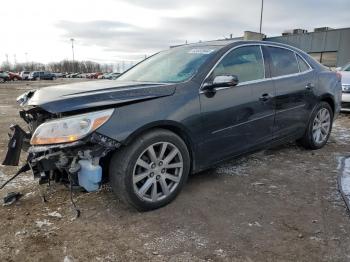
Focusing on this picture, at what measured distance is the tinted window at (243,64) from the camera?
3.90m

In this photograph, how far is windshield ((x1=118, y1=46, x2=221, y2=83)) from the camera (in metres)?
3.79

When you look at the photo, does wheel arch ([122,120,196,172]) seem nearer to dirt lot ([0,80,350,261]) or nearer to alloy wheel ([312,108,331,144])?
dirt lot ([0,80,350,261])

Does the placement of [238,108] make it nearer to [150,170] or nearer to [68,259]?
[150,170]

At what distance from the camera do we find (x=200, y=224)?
3119mm

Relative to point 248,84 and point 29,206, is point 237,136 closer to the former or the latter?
point 248,84

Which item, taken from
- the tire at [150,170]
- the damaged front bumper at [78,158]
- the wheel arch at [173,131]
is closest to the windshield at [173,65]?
the wheel arch at [173,131]

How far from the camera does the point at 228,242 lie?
2.82m

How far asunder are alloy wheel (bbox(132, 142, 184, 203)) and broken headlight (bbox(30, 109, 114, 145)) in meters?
0.51

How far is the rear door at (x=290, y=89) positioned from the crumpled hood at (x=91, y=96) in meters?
1.75

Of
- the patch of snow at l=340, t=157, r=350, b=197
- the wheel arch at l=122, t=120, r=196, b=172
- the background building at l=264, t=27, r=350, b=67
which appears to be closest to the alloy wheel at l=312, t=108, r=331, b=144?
the patch of snow at l=340, t=157, r=350, b=197

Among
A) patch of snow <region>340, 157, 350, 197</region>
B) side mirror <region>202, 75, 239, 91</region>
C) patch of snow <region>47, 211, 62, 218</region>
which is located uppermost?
side mirror <region>202, 75, 239, 91</region>

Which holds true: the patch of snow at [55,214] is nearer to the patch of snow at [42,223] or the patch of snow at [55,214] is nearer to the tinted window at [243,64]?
the patch of snow at [42,223]

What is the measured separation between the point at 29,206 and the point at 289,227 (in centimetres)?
250

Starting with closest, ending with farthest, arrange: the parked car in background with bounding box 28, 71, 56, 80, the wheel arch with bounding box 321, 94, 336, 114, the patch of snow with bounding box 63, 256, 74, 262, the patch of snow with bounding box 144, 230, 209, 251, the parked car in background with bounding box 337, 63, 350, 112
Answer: the patch of snow with bounding box 63, 256, 74, 262, the patch of snow with bounding box 144, 230, 209, 251, the wheel arch with bounding box 321, 94, 336, 114, the parked car in background with bounding box 337, 63, 350, 112, the parked car in background with bounding box 28, 71, 56, 80
